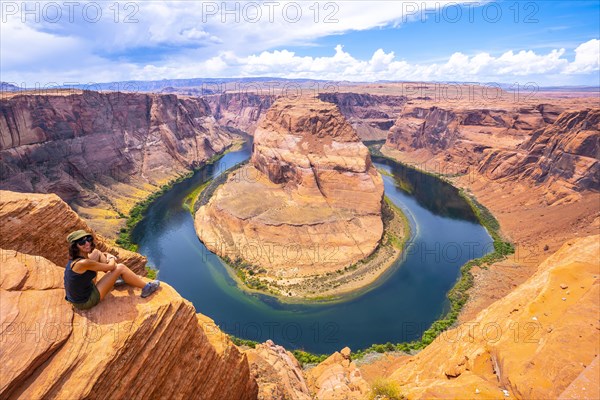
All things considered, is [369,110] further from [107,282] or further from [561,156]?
[107,282]

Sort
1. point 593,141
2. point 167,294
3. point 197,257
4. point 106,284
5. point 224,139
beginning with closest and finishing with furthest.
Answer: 1. point 106,284
2. point 167,294
3. point 197,257
4. point 593,141
5. point 224,139

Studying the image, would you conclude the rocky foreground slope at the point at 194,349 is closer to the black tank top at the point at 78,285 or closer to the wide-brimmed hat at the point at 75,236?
the black tank top at the point at 78,285

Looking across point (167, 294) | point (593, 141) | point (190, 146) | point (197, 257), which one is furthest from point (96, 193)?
point (593, 141)

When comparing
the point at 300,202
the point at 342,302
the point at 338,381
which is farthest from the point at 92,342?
the point at 300,202

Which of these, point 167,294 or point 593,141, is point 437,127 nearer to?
point 593,141

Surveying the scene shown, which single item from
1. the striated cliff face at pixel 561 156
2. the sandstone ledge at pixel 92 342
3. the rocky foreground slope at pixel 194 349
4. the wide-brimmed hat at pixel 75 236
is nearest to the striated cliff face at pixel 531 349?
the rocky foreground slope at pixel 194 349

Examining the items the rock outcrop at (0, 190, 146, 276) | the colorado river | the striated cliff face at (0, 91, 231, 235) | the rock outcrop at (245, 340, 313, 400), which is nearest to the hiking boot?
the rock outcrop at (0, 190, 146, 276)
